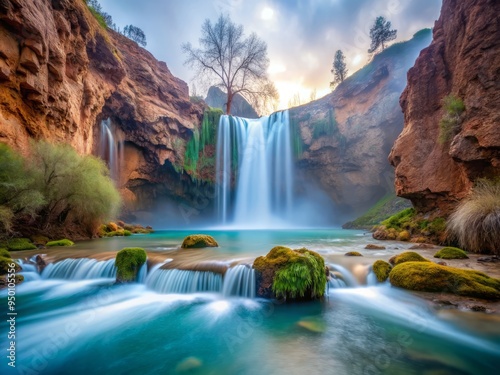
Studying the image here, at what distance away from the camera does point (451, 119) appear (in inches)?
414

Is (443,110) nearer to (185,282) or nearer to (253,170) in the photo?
(185,282)

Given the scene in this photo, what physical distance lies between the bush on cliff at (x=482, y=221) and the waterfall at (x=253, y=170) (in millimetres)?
22695

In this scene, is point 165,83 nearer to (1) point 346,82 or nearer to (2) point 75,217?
(2) point 75,217

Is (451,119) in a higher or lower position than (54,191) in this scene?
higher

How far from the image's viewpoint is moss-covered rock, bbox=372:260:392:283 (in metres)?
5.87

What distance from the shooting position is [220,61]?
30.7m

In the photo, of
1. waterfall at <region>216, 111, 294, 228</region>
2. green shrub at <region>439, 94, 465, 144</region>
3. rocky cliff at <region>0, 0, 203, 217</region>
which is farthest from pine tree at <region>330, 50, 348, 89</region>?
green shrub at <region>439, 94, 465, 144</region>

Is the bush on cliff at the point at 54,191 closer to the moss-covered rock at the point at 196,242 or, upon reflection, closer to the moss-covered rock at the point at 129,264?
the moss-covered rock at the point at 129,264

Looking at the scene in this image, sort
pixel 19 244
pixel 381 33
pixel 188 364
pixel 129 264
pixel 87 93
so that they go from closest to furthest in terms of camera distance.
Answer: pixel 188 364 → pixel 129 264 → pixel 19 244 → pixel 87 93 → pixel 381 33

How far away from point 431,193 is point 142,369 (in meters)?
13.5

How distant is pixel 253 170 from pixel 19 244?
23268mm

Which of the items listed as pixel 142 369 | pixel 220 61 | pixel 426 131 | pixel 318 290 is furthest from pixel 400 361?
pixel 220 61

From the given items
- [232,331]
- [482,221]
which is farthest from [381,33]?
[232,331]

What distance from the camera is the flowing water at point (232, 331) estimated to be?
Answer: 3090 millimetres
